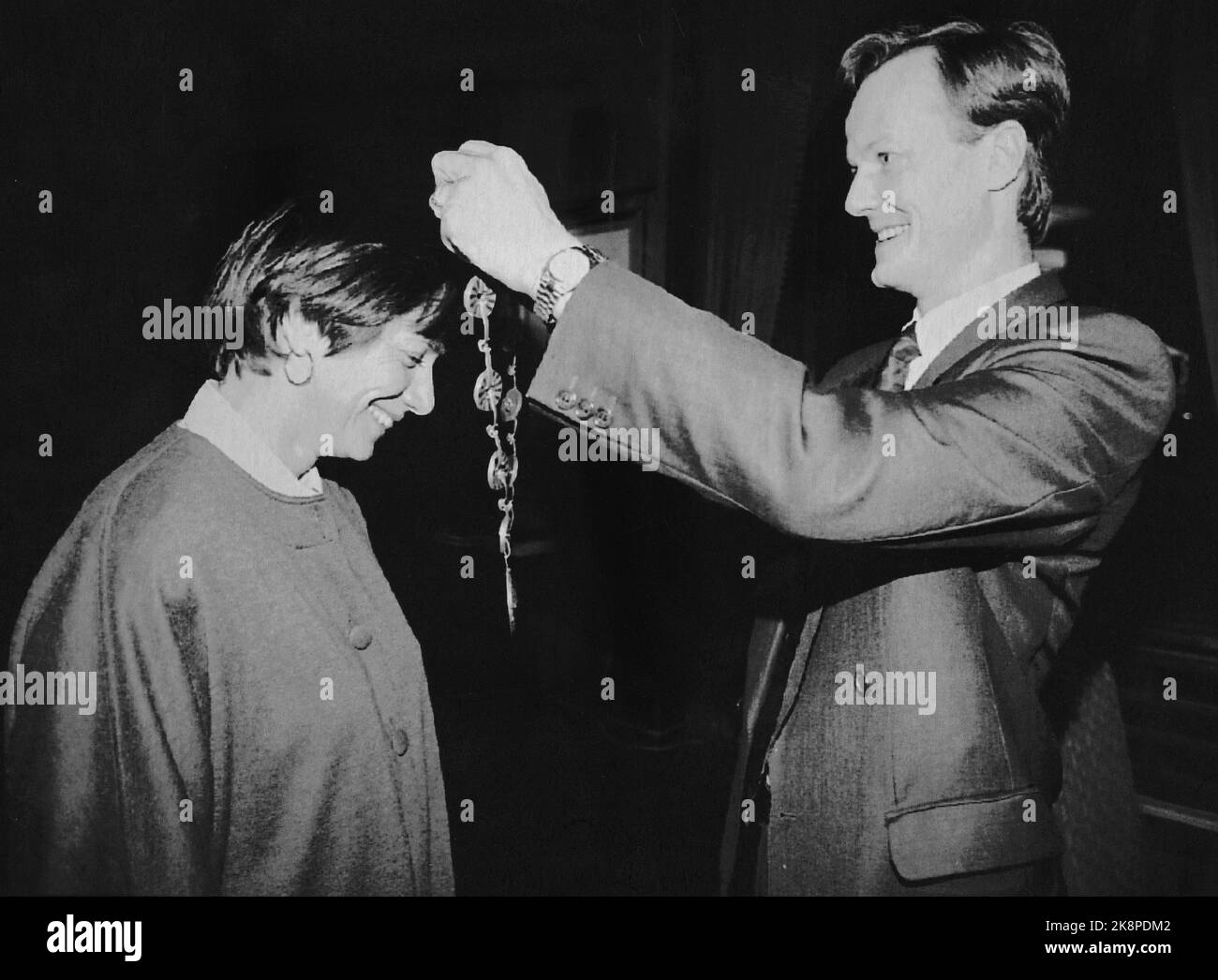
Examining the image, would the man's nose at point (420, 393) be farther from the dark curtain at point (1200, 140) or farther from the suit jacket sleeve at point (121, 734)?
the dark curtain at point (1200, 140)

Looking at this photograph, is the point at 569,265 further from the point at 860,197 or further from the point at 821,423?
the point at 860,197

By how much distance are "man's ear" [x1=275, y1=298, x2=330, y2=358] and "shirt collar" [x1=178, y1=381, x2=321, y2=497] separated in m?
0.14

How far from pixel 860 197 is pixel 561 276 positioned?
2.13 feet

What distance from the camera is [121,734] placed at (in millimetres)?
1496

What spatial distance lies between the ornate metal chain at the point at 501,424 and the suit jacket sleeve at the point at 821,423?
412 millimetres

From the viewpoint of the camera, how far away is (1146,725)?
1761mm

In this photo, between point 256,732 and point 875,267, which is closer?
point 256,732

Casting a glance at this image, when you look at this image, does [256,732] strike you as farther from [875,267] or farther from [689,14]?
[689,14]

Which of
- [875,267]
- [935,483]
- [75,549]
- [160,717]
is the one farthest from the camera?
[875,267]

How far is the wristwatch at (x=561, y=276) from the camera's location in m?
1.38

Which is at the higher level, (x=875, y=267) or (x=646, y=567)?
(x=875, y=267)
